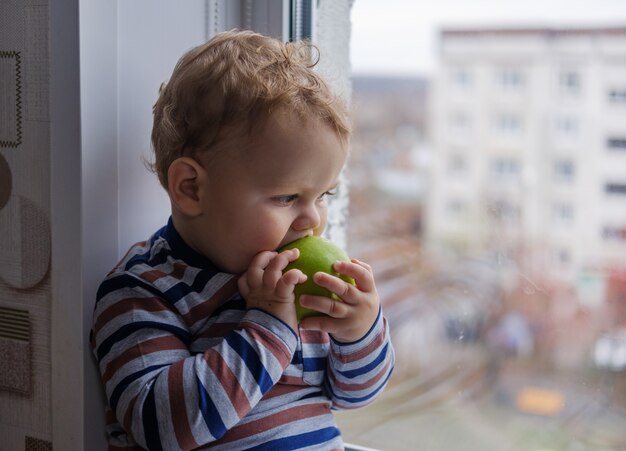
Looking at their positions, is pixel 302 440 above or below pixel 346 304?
below

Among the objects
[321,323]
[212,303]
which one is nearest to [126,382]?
[212,303]

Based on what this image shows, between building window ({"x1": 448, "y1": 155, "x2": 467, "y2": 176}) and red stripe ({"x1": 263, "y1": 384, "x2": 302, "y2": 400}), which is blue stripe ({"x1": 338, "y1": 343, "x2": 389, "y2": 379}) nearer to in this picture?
red stripe ({"x1": 263, "y1": 384, "x2": 302, "y2": 400})

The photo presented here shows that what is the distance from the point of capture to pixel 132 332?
1.05 m

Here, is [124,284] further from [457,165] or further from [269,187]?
[457,165]

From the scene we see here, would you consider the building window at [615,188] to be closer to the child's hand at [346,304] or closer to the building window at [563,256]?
the building window at [563,256]

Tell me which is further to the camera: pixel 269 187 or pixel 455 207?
pixel 455 207

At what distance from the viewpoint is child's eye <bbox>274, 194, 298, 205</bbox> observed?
108cm

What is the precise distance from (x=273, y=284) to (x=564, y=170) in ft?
1.58

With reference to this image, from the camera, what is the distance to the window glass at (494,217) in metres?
1.20

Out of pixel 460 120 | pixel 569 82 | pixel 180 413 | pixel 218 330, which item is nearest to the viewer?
pixel 180 413

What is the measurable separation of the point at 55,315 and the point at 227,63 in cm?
44

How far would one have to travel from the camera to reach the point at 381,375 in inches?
46.5

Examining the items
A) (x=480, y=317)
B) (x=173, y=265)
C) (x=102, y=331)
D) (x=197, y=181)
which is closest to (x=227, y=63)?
(x=197, y=181)

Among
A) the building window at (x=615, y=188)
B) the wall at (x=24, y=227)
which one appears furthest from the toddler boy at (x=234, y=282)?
the building window at (x=615, y=188)
